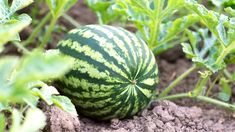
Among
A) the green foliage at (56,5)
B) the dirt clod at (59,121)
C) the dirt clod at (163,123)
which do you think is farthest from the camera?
the green foliage at (56,5)

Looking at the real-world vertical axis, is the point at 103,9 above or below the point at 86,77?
above

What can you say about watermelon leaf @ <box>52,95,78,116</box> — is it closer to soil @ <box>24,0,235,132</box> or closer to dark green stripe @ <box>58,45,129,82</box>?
soil @ <box>24,0,235,132</box>

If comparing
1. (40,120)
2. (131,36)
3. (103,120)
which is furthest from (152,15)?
(40,120)

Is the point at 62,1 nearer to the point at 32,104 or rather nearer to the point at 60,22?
the point at 32,104

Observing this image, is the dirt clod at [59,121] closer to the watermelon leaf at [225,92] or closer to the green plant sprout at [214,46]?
the green plant sprout at [214,46]

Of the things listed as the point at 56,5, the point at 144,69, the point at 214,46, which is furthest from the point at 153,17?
the point at 56,5

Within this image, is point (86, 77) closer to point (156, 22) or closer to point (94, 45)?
point (94, 45)

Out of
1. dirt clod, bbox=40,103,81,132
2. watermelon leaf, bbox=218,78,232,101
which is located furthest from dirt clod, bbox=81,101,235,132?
watermelon leaf, bbox=218,78,232,101

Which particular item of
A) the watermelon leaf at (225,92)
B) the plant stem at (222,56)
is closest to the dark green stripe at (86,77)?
the plant stem at (222,56)

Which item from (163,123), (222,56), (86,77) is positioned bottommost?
(163,123)

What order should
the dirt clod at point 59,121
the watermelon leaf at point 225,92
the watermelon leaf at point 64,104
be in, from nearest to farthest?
the watermelon leaf at point 64,104, the dirt clod at point 59,121, the watermelon leaf at point 225,92
